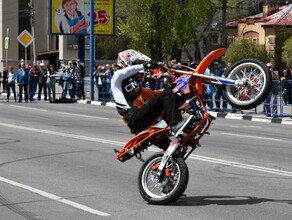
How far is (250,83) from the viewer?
8906 millimetres

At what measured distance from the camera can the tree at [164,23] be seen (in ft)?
153

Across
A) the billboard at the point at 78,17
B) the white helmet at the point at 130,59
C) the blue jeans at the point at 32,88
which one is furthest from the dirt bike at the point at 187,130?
the billboard at the point at 78,17

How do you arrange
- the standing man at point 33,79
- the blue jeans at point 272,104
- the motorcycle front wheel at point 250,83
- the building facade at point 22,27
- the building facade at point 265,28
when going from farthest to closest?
1. the building facade at point 22,27
2. the building facade at point 265,28
3. the standing man at point 33,79
4. the blue jeans at point 272,104
5. the motorcycle front wheel at point 250,83

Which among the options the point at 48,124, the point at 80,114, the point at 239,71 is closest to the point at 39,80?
the point at 80,114

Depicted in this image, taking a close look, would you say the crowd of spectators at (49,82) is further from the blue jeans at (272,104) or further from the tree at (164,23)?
the tree at (164,23)

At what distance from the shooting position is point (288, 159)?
13.1 m

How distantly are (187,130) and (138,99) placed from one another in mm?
960

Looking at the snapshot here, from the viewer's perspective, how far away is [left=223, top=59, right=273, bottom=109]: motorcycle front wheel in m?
8.88

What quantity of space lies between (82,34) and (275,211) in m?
28.6

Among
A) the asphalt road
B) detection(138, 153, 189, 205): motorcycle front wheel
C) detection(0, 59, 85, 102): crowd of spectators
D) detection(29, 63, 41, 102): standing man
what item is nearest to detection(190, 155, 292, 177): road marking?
the asphalt road

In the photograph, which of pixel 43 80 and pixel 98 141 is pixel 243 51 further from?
pixel 98 141

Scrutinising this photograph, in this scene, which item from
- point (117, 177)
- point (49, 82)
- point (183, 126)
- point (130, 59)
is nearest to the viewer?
point (183, 126)

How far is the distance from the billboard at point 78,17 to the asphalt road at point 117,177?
17.2 metres

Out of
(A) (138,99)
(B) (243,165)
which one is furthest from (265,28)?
(A) (138,99)
